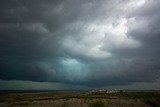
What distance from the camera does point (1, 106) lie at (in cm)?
12681

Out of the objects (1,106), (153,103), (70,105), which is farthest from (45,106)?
(153,103)

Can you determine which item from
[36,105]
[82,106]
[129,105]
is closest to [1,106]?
[36,105]

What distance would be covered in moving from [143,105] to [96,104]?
1222 inches

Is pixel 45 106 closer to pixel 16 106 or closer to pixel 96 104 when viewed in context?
pixel 16 106

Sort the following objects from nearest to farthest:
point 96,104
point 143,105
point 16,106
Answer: point 96,104
point 16,106
point 143,105

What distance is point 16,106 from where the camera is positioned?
125438 millimetres

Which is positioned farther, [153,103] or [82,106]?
[153,103]

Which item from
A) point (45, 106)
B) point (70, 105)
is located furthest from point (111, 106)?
point (45, 106)

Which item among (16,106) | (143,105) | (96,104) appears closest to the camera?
(96,104)

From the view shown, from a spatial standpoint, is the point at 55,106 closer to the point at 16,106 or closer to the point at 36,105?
the point at 36,105

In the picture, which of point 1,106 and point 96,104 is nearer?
point 96,104

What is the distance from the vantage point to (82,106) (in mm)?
124250

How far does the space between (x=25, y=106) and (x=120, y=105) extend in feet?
151

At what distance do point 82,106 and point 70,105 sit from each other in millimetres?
9077
